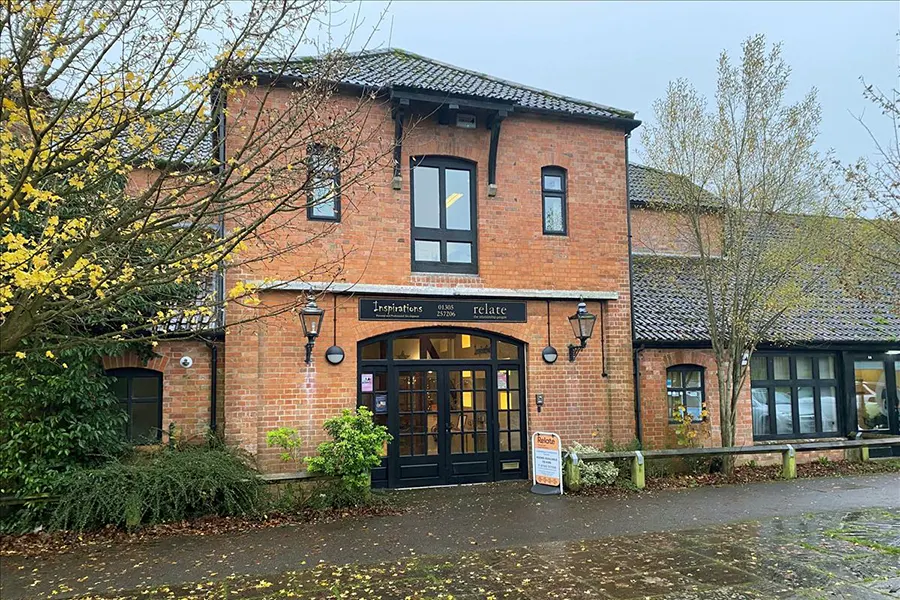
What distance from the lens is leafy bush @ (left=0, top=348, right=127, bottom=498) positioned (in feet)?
28.7

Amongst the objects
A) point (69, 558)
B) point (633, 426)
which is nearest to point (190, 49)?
point (69, 558)

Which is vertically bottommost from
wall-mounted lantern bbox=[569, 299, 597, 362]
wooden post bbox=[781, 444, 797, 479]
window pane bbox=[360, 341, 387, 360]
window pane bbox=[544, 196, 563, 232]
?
wooden post bbox=[781, 444, 797, 479]

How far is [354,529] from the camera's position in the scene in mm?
8508

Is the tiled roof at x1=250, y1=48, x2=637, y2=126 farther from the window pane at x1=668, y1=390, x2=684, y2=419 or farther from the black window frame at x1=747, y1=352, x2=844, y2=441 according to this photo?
the black window frame at x1=747, y1=352, x2=844, y2=441

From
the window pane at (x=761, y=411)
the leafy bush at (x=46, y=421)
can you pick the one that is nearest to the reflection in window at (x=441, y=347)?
the leafy bush at (x=46, y=421)

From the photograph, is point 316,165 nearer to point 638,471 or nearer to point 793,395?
point 638,471

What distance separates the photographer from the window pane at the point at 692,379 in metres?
13.1

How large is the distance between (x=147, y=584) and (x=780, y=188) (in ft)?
38.8

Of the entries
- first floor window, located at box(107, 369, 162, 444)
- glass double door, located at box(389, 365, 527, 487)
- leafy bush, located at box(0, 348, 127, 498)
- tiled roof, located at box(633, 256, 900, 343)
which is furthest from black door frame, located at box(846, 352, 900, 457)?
leafy bush, located at box(0, 348, 127, 498)

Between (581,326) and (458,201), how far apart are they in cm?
320

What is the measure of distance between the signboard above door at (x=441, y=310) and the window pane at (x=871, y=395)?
8973mm

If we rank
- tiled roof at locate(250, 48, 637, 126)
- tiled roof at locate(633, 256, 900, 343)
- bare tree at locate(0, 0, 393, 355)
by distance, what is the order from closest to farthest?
1. bare tree at locate(0, 0, 393, 355)
2. tiled roof at locate(250, 48, 637, 126)
3. tiled roof at locate(633, 256, 900, 343)

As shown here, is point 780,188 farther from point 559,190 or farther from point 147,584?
point 147,584

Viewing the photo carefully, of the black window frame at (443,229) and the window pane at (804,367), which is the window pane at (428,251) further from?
the window pane at (804,367)
